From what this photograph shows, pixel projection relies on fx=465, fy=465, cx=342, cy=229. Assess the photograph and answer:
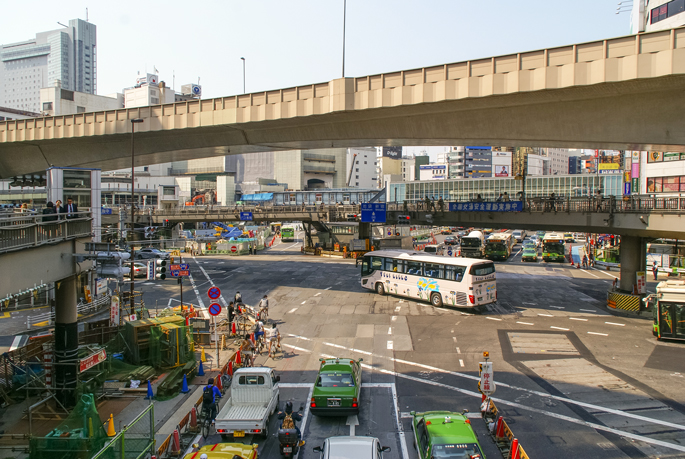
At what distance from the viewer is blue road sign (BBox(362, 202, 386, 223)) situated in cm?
3975

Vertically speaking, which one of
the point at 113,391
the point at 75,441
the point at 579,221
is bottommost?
the point at 113,391

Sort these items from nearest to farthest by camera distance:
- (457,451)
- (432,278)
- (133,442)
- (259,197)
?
(457,451), (133,442), (432,278), (259,197)

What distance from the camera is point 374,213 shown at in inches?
1571

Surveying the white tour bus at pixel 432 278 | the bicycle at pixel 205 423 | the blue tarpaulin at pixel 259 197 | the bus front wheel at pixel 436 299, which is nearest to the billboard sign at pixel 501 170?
the blue tarpaulin at pixel 259 197

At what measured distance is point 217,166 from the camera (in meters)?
110

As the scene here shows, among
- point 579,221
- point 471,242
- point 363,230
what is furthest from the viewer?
point 471,242

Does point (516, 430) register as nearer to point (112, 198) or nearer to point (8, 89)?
point (112, 198)

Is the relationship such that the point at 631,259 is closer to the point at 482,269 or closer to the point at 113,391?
the point at 482,269

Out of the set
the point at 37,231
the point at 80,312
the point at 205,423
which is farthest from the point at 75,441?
the point at 80,312

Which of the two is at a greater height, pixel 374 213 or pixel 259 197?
pixel 259 197

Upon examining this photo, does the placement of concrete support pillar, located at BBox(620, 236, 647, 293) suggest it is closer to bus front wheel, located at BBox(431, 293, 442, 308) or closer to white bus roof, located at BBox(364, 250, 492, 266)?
white bus roof, located at BBox(364, 250, 492, 266)

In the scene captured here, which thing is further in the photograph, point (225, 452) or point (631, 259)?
point (631, 259)

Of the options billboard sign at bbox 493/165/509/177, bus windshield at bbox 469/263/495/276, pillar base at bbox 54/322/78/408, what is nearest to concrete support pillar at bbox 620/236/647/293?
bus windshield at bbox 469/263/495/276

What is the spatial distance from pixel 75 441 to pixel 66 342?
5.23 m
